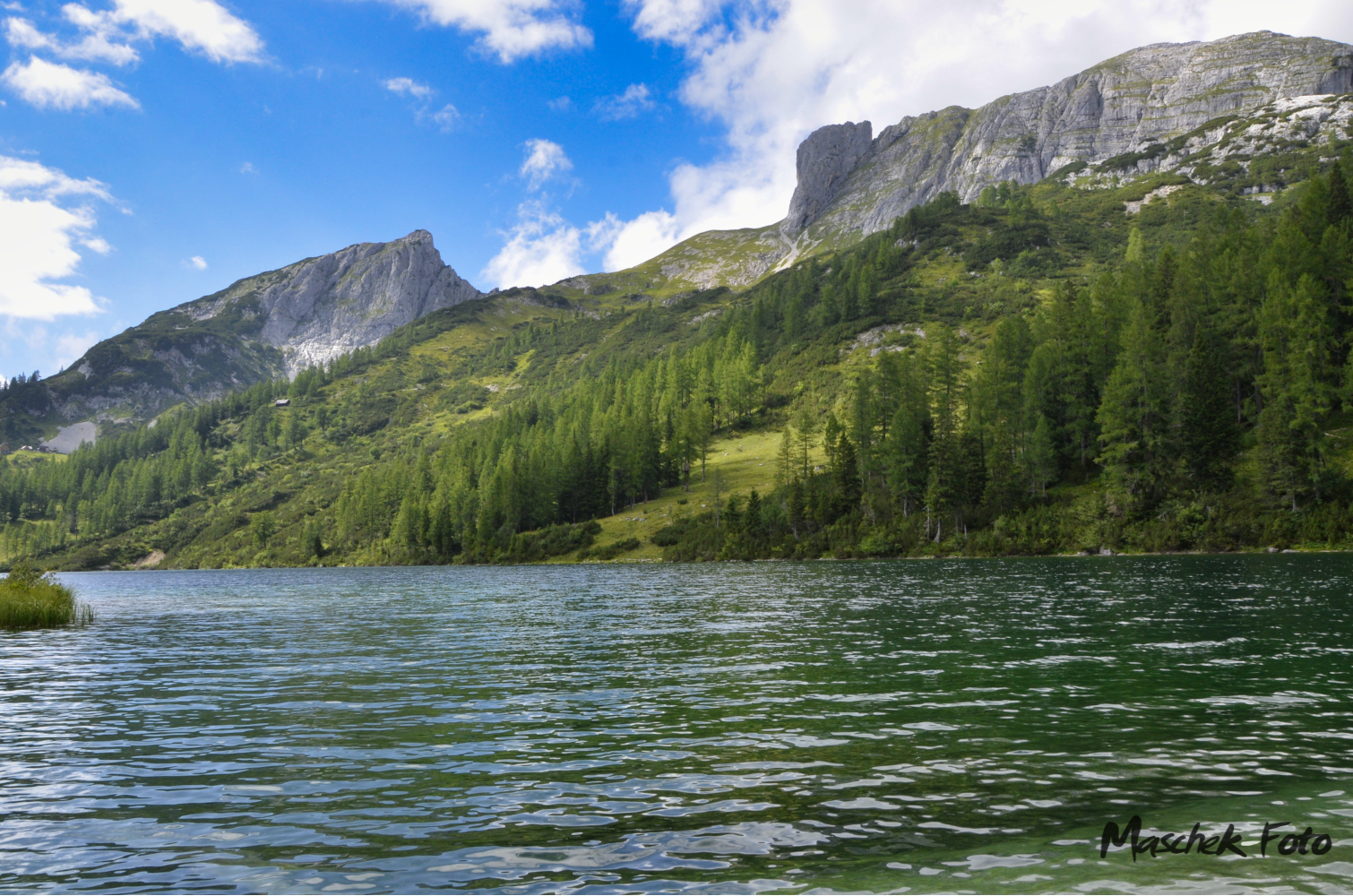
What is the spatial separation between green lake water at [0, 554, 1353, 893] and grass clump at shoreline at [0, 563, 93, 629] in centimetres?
992

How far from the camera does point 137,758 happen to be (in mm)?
15445

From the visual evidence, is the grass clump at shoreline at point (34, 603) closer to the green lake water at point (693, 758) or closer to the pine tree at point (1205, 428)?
the green lake water at point (693, 758)

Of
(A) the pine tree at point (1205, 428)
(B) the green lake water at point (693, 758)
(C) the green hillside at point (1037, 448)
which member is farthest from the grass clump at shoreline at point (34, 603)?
(A) the pine tree at point (1205, 428)

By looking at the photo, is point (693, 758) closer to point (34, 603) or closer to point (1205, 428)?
point (34, 603)

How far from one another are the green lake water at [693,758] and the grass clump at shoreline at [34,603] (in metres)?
9.92

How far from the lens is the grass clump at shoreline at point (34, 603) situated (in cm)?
4128

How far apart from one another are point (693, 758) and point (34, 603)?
151 feet

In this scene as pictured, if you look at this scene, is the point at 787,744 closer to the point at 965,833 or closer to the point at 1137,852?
the point at 965,833

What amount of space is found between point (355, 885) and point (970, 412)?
121956 mm

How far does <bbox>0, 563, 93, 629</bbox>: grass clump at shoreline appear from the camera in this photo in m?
41.3

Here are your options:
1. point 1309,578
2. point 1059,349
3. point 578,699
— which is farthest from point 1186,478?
point 578,699

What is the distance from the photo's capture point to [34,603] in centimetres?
4247

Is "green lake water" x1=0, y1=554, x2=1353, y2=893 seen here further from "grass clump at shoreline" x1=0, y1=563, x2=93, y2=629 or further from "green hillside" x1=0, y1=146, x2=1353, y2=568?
"green hillside" x1=0, y1=146, x2=1353, y2=568

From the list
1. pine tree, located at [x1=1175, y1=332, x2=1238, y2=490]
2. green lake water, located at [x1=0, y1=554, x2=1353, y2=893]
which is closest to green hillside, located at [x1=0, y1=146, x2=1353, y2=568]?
pine tree, located at [x1=1175, y1=332, x2=1238, y2=490]
